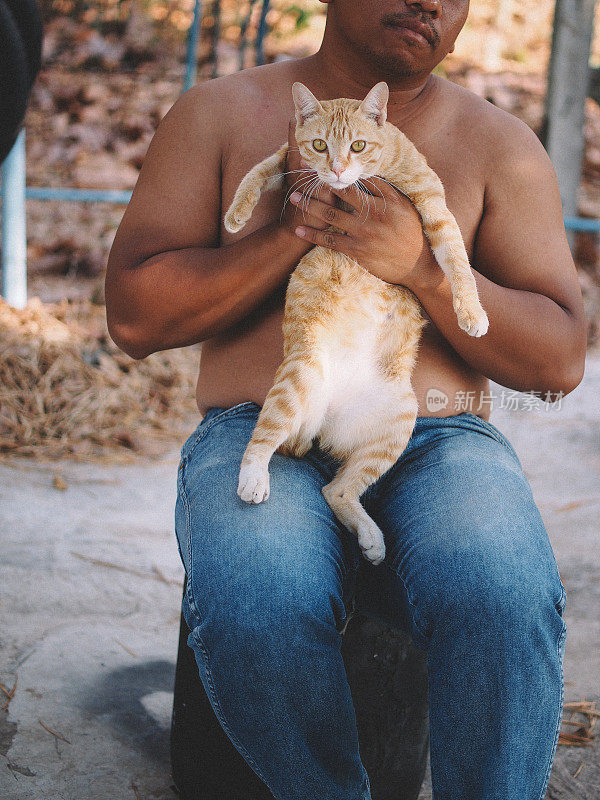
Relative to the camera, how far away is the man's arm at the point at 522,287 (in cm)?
151

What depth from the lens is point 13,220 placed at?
386 cm

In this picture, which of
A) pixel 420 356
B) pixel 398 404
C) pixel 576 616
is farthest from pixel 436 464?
pixel 576 616

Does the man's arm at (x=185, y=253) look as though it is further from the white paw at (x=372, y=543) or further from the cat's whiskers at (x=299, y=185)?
the white paw at (x=372, y=543)

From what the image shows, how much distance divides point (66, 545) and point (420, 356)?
145 cm

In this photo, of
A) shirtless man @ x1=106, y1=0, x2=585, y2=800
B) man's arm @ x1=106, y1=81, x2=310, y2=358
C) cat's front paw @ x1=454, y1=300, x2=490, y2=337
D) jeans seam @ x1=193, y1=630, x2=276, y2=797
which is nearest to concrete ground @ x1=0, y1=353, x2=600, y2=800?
jeans seam @ x1=193, y1=630, x2=276, y2=797

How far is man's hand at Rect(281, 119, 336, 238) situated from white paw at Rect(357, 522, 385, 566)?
571mm

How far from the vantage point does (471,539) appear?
1218 millimetres

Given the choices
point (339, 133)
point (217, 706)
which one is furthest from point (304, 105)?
point (217, 706)

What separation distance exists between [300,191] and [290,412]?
453 mm

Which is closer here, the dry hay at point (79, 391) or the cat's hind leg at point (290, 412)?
the cat's hind leg at point (290, 412)

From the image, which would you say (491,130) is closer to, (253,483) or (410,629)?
(253,483)

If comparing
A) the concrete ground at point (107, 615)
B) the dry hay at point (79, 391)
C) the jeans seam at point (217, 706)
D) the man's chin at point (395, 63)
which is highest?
the man's chin at point (395, 63)

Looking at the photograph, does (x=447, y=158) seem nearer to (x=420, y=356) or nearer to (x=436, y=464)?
(x=420, y=356)

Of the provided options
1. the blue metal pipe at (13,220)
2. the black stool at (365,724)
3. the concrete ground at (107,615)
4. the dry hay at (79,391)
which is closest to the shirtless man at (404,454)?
the black stool at (365,724)
